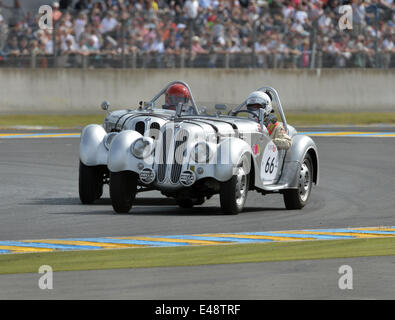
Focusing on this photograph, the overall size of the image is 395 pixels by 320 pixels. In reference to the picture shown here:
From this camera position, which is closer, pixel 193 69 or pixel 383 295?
pixel 383 295

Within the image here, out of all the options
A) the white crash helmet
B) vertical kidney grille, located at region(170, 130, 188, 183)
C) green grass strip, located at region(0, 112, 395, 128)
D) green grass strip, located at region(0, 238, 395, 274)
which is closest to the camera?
green grass strip, located at region(0, 238, 395, 274)

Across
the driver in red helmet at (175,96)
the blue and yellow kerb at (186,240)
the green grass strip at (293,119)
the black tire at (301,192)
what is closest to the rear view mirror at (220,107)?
the driver in red helmet at (175,96)

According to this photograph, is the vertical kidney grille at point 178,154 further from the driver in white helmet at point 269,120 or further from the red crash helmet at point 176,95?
the red crash helmet at point 176,95

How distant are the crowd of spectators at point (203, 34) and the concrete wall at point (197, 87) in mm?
267

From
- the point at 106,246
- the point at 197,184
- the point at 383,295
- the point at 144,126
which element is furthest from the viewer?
the point at 144,126

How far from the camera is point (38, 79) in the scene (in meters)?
28.3

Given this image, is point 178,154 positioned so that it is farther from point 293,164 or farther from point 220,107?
point 293,164

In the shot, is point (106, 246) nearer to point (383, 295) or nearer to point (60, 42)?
point (383, 295)

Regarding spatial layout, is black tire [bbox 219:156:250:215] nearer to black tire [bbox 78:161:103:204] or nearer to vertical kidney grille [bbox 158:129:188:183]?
vertical kidney grille [bbox 158:129:188:183]

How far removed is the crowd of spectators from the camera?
2819cm

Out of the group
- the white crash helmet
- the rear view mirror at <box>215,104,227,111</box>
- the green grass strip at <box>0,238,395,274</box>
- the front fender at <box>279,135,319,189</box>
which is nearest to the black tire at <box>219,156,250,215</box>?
the front fender at <box>279,135,319,189</box>

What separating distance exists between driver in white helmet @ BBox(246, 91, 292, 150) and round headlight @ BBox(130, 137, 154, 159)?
1.68m
